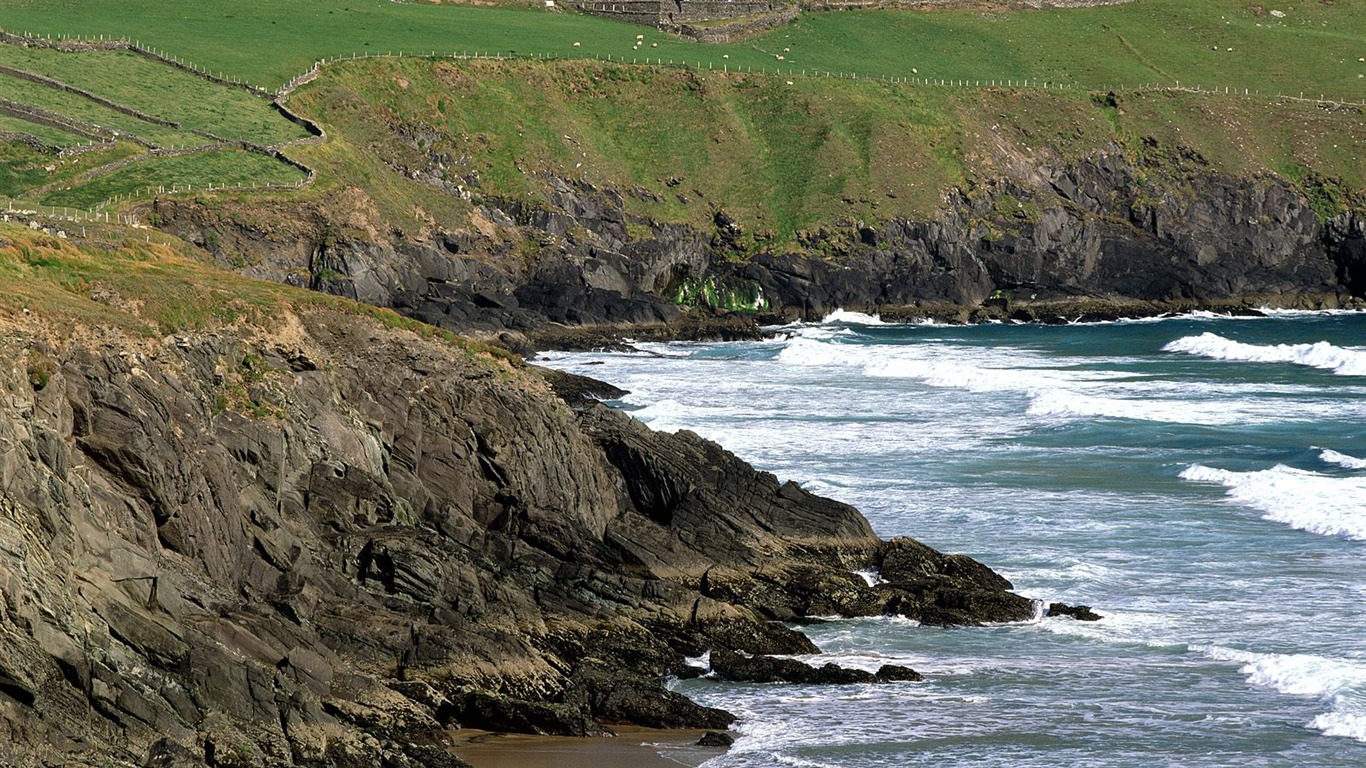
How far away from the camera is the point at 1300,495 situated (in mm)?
48219

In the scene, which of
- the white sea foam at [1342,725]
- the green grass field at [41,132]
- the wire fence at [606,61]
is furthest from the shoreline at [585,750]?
the green grass field at [41,132]

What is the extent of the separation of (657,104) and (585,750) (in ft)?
298

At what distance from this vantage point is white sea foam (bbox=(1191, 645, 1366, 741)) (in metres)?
28.9

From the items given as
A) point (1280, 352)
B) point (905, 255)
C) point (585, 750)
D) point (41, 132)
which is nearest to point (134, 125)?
point (41, 132)

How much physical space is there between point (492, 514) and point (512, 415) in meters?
2.71

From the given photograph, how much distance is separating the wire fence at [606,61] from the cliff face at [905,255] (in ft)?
14.6

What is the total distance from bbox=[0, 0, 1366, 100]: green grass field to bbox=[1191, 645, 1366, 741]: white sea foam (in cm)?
8165

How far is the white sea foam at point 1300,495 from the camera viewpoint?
1756 inches

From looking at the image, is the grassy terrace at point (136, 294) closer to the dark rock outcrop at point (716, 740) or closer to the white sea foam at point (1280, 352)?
the dark rock outcrop at point (716, 740)

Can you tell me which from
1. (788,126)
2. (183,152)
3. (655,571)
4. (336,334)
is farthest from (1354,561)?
(788,126)

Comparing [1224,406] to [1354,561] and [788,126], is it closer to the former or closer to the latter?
[1354,561]

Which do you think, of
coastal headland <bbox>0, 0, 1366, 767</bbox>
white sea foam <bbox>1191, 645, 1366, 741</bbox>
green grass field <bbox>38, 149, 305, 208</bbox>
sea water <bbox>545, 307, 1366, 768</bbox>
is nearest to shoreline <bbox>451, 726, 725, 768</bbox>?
coastal headland <bbox>0, 0, 1366, 767</bbox>

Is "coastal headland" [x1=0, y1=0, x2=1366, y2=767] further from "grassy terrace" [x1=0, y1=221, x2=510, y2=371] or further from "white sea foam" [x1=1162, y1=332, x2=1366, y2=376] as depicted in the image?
"white sea foam" [x1=1162, y1=332, x2=1366, y2=376]

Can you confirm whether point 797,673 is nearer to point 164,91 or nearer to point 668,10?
point 164,91
